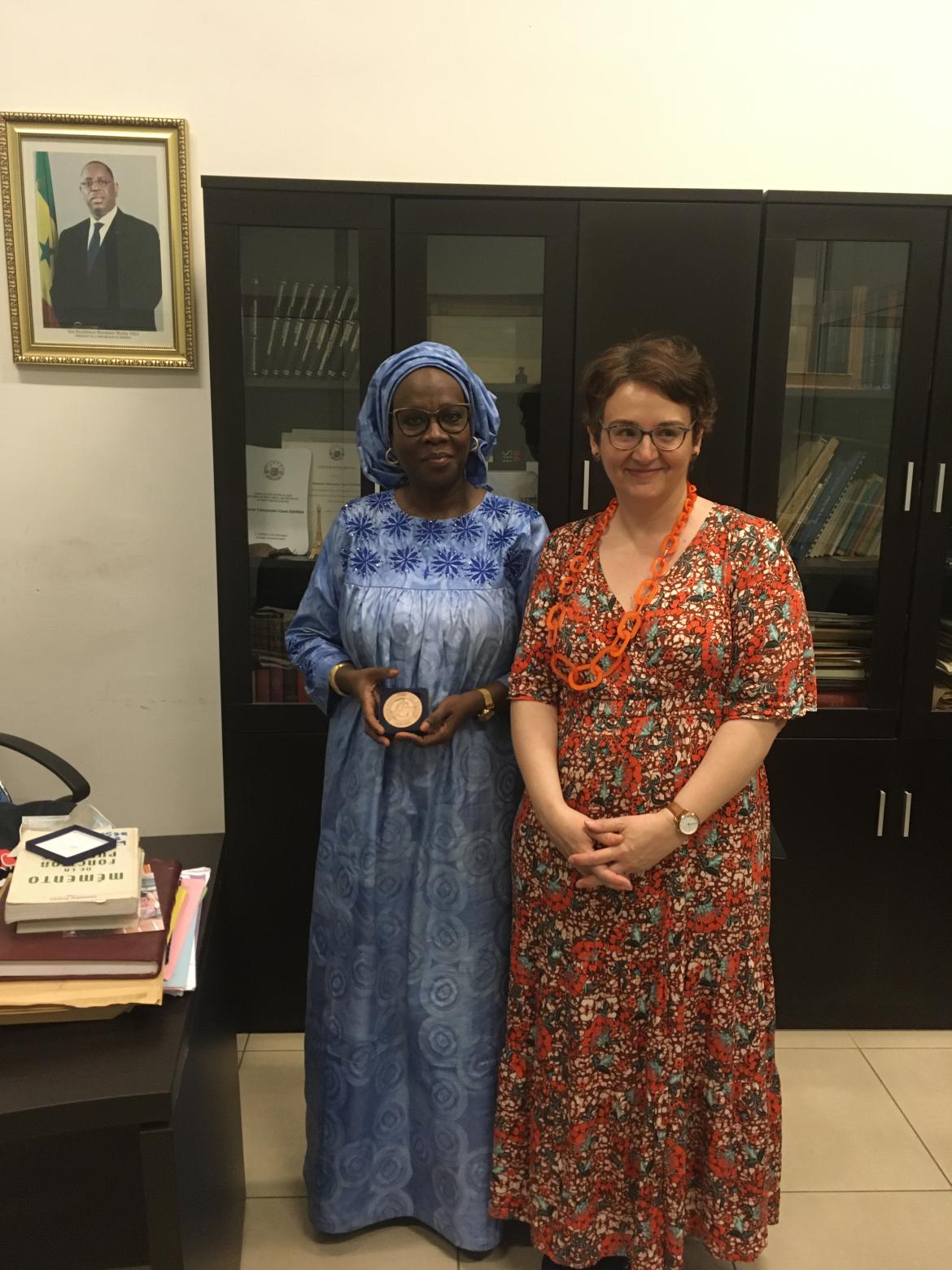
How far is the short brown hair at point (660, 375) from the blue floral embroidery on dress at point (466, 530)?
0.28 meters

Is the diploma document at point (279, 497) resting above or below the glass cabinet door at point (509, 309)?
below

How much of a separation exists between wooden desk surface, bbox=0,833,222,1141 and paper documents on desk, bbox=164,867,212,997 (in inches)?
0.8

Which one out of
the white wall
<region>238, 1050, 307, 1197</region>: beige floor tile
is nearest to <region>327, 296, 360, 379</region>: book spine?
the white wall

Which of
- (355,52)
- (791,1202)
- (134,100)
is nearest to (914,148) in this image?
(355,52)

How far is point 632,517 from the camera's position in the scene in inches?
59.6

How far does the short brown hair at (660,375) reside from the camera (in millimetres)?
1407

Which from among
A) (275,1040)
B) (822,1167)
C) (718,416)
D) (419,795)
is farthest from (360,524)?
(822,1167)

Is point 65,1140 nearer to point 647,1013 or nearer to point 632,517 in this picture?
point 647,1013

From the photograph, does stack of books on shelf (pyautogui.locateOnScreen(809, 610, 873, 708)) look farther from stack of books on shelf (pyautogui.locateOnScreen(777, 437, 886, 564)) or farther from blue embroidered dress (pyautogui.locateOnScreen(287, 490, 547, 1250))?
blue embroidered dress (pyautogui.locateOnScreen(287, 490, 547, 1250))

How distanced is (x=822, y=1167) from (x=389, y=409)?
1.75m

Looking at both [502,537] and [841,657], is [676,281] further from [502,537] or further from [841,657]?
[841,657]

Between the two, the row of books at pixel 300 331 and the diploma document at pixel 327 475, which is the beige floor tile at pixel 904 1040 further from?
the row of books at pixel 300 331

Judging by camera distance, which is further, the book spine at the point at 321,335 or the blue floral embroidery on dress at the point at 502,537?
the book spine at the point at 321,335

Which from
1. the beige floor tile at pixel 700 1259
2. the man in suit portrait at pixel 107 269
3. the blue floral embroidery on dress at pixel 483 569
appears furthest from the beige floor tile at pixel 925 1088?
the man in suit portrait at pixel 107 269
